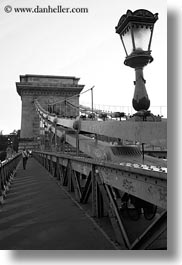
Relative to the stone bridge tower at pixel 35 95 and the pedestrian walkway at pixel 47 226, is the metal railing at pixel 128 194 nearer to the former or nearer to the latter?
the pedestrian walkway at pixel 47 226

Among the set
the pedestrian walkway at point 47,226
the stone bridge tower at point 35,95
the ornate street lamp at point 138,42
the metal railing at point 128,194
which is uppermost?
the stone bridge tower at point 35,95

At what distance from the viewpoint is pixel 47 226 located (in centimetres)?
453

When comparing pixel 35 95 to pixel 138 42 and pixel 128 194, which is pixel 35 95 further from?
pixel 138 42

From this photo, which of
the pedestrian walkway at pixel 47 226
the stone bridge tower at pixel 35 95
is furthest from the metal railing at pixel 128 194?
the stone bridge tower at pixel 35 95

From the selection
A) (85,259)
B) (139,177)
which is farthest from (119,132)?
(85,259)

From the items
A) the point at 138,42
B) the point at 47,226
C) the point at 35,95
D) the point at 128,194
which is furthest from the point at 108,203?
the point at 35,95

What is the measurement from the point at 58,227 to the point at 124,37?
2889 millimetres

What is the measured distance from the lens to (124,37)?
10.9 ft

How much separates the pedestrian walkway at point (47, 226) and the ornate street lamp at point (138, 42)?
6.02 feet

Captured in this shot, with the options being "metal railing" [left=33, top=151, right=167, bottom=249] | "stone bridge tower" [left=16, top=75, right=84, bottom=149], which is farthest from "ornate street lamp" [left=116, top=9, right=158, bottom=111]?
"stone bridge tower" [left=16, top=75, right=84, bottom=149]

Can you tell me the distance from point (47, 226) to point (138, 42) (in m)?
3.01

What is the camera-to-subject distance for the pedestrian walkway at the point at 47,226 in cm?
372

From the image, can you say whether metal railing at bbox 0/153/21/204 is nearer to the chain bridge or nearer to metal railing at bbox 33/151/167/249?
the chain bridge

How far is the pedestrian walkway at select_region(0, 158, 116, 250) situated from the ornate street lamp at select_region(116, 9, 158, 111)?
6.02 ft
